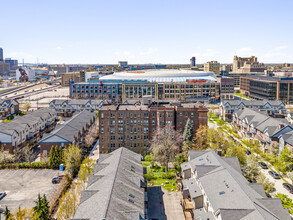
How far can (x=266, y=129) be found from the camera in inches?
3280

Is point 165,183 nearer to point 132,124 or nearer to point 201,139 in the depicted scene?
point 201,139

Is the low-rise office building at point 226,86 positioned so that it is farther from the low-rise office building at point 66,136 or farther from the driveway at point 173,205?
the driveway at point 173,205

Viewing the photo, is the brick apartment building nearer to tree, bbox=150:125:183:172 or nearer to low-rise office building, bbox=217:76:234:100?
tree, bbox=150:125:183:172

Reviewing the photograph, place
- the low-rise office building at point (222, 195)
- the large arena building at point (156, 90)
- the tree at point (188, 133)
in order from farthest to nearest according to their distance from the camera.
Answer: the large arena building at point (156, 90), the tree at point (188, 133), the low-rise office building at point (222, 195)

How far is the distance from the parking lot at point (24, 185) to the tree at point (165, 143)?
79.5 feet

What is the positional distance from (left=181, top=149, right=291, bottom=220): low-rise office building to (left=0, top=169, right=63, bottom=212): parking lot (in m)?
28.8

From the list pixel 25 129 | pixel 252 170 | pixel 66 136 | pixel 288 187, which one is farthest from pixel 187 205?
pixel 25 129

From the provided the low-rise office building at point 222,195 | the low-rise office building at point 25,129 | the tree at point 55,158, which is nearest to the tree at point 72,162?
the tree at point 55,158

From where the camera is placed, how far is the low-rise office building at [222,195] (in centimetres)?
3697

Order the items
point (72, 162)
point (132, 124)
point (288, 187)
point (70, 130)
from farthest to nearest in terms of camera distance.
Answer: point (70, 130), point (132, 124), point (72, 162), point (288, 187)

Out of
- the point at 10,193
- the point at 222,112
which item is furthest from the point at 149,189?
the point at 222,112

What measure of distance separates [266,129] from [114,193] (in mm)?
59442

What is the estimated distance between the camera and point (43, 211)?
43125mm

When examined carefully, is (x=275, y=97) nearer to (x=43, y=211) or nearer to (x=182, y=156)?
(x=182, y=156)
